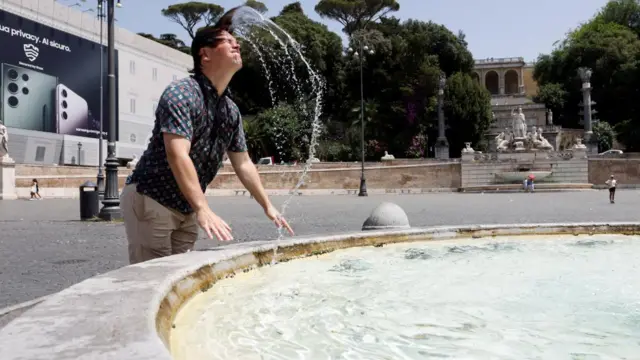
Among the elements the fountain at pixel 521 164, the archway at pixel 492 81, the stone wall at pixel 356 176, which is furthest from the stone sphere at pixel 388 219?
the archway at pixel 492 81

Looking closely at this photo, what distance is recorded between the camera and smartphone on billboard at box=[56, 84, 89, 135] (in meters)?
35.5

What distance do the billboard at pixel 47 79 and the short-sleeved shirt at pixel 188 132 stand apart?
32615mm

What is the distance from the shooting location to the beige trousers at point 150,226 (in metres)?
2.82

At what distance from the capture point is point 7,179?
84.7 feet

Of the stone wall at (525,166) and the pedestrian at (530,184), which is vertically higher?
the stone wall at (525,166)

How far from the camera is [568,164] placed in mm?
36156

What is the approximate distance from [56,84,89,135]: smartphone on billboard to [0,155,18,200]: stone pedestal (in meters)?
10.1

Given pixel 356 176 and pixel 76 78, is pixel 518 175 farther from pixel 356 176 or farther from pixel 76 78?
pixel 76 78

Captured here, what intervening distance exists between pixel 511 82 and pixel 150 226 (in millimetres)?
80438

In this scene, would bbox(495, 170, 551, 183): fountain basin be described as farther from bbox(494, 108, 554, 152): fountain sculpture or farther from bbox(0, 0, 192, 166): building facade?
bbox(0, 0, 192, 166): building facade

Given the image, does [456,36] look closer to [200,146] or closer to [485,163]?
[485,163]

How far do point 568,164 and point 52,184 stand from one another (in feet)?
95.5

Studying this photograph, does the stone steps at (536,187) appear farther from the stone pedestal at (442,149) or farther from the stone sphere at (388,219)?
the stone sphere at (388,219)

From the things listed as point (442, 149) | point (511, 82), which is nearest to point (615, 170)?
point (442, 149)
